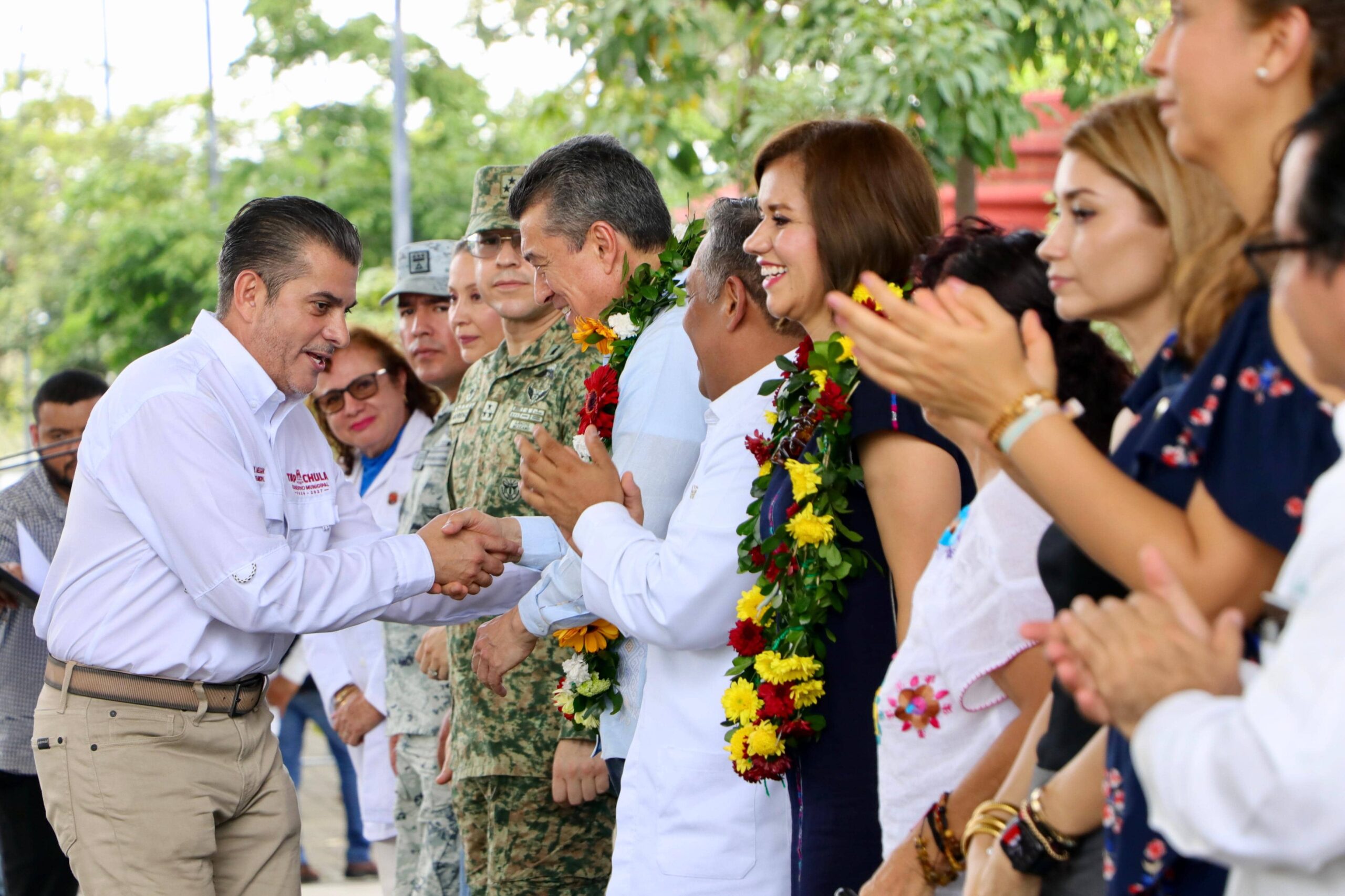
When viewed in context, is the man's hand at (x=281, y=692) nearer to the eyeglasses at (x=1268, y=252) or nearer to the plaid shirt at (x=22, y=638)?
the plaid shirt at (x=22, y=638)

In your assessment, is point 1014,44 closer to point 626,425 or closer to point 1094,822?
point 626,425

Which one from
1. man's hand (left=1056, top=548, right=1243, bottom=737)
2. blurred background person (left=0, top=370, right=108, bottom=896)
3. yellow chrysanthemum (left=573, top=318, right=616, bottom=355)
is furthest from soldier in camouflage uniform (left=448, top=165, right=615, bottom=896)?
man's hand (left=1056, top=548, right=1243, bottom=737)

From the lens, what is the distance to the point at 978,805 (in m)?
2.07

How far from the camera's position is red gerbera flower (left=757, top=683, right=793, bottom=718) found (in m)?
2.47

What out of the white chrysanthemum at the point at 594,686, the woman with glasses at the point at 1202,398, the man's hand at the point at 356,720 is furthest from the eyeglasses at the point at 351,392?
the woman with glasses at the point at 1202,398

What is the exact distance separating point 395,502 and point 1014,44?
10.1ft

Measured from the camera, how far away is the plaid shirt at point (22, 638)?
14.9ft

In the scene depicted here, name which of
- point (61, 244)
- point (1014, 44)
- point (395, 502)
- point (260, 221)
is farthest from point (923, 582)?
point (61, 244)

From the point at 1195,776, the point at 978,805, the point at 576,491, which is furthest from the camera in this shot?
the point at 576,491

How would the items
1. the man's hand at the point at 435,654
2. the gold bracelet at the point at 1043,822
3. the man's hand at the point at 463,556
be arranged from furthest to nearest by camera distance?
the man's hand at the point at 435,654 < the man's hand at the point at 463,556 < the gold bracelet at the point at 1043,822

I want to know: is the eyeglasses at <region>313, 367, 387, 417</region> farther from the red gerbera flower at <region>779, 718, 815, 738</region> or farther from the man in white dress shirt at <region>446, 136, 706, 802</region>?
the red gerbera flower at <region>779, 718, 815, 738</region>

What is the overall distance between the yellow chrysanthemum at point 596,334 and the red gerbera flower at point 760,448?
2.74 ft

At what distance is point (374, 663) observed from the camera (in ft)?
16.4

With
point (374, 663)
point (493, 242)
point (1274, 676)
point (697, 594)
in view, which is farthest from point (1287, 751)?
point (374, 663)
